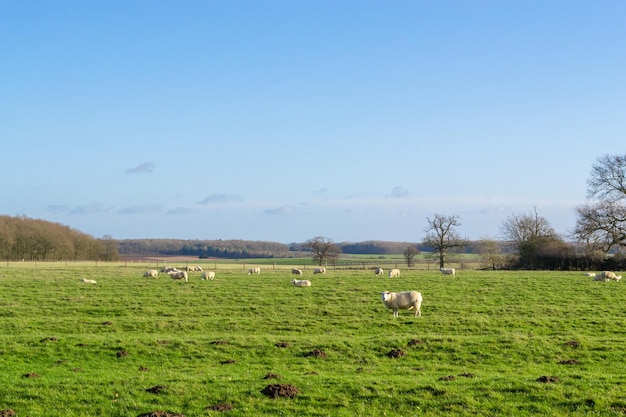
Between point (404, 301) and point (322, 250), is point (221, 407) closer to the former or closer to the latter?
point (404, 301)

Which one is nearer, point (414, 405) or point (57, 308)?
point (414, 405)

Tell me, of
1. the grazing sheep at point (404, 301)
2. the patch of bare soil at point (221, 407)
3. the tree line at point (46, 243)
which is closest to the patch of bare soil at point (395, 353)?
the patch of bare soil at point (221, 407)

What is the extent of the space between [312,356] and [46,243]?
411 ft

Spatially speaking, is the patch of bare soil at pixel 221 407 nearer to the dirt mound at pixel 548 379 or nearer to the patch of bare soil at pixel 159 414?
the patch of bare soil at pixel 159 414

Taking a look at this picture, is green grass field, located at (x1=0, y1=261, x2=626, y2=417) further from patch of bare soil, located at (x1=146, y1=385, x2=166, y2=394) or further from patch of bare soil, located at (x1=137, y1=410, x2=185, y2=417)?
patch of bare soil, located at (x1=137, y1=410, x2=185, y2=417)

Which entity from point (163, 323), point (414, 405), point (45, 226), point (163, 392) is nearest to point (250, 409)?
point (163, 392)

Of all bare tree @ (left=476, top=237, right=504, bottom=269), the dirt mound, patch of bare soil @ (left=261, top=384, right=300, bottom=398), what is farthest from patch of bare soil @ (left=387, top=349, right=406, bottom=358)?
bare tree @ (left=476, top=237, right=504, bottom=269)

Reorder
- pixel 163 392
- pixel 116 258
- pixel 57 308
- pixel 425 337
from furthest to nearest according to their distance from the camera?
pixel 116 258, pixel 57 308, pixel 425 337, pixel 163 392

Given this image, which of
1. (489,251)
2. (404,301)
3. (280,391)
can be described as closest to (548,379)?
(280,391)

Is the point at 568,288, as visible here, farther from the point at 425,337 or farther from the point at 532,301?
the point at 425,337

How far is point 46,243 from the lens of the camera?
131 m

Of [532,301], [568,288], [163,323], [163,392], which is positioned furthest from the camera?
[568,288]

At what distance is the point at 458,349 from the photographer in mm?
20438

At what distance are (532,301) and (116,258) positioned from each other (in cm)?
12657
